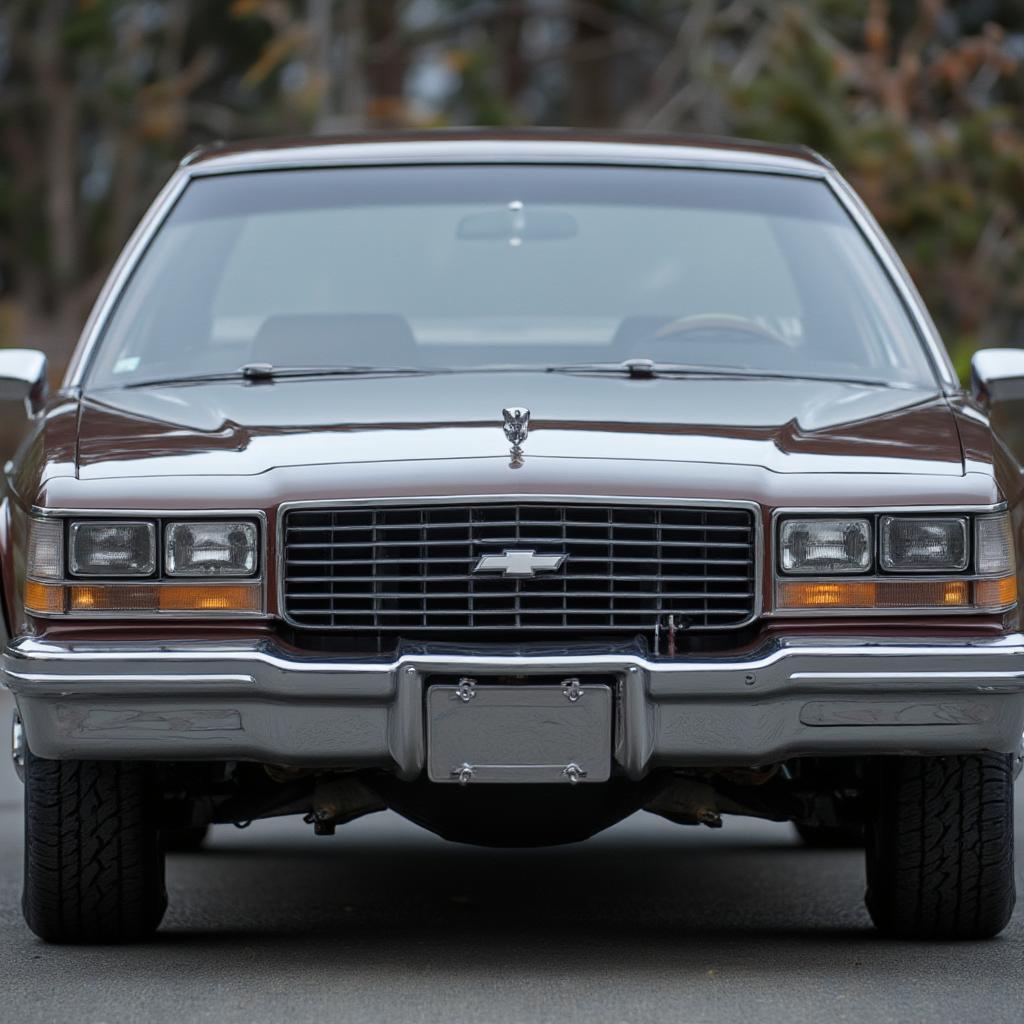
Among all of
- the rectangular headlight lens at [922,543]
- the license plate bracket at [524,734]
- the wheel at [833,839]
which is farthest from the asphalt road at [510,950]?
the rectangular headlight lens at [922,543]

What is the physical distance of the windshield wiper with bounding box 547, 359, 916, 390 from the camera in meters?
5.37

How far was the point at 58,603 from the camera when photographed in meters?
4.58

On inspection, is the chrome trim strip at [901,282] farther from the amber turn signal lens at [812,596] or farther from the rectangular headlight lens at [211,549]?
the rectangular headlight lens at [211,549]

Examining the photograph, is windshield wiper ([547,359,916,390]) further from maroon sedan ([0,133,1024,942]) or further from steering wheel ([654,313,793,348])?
steering wheel ([654,313,793,348])

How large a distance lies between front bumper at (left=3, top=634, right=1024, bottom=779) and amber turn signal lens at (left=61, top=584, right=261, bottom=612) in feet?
0.26

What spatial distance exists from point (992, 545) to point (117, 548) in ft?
5.43

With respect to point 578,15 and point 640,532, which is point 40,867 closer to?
point 640,532

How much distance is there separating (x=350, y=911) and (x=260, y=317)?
145 cm

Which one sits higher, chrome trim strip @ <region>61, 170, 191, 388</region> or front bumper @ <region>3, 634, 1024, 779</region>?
chrome trim strip @ <region>61, 170, 191, 388</region>

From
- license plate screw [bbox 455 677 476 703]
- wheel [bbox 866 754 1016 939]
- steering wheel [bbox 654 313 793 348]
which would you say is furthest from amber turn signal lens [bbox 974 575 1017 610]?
steering wheel [bbox 654 313 793 348]

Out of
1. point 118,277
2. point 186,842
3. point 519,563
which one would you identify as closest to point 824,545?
point 519,563

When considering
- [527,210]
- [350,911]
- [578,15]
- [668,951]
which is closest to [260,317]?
[527,210]

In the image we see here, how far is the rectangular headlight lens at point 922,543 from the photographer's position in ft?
15.0

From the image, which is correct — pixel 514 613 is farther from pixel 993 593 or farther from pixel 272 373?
pixel 272 373
